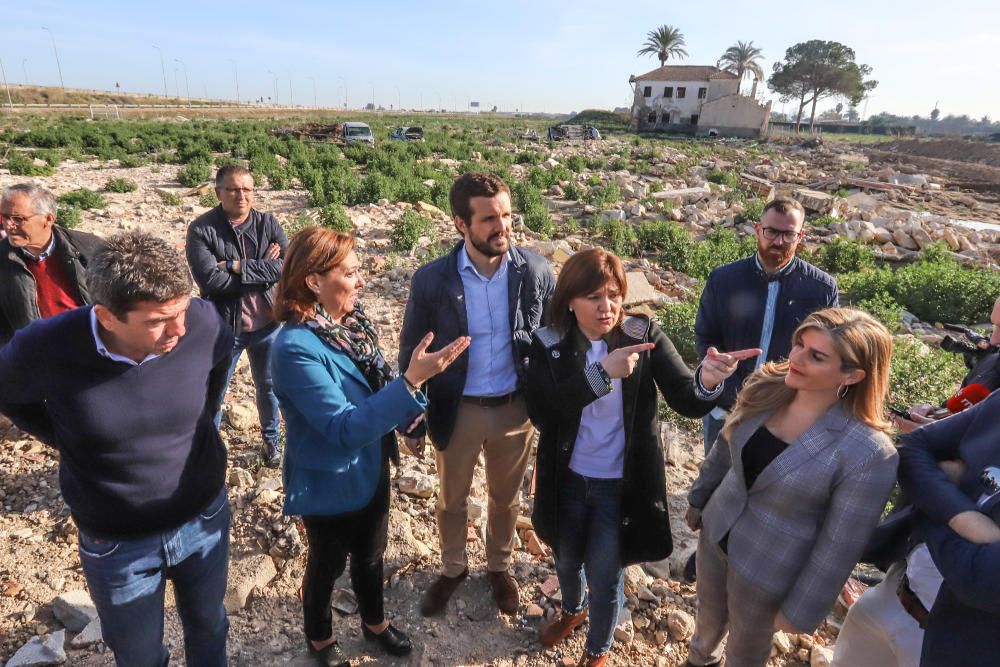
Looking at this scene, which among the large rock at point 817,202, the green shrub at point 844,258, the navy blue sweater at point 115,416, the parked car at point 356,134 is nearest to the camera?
the navy blue sweater at point 115,416

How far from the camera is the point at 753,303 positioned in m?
3.00

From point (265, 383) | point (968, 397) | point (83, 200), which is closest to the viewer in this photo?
point (968, 397)

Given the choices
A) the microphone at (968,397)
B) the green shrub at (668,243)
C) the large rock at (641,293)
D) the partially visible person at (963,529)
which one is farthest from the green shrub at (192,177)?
the partially visible person at (963,529)

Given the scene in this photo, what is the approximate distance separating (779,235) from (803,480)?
153 centimetres

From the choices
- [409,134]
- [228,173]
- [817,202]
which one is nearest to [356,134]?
[409,134]

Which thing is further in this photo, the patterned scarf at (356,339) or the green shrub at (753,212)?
the green shrub at (753,212)

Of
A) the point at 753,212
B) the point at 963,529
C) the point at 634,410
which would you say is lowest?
the point at 753,212

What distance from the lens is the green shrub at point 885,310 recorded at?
5996 mm

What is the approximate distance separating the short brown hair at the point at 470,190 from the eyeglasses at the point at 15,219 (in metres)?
2.21

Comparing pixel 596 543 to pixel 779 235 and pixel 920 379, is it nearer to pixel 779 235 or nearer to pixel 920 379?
pixel 779 235

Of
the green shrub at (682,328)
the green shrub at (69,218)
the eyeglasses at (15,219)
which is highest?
the eyeglasses at (15,219)

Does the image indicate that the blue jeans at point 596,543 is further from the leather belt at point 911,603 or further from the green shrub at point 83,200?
the green shrub at point 83,200

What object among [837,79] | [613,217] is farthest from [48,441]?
[837,79]

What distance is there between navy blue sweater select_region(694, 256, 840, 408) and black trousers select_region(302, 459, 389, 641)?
6.26ft
